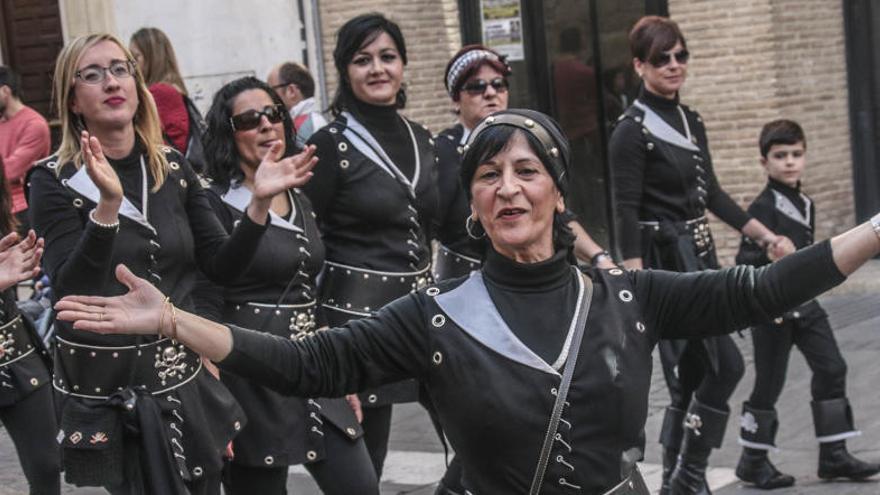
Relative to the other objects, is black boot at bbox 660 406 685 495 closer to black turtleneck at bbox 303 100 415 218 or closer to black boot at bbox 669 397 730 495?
black boot at bbox 669 397 730 495

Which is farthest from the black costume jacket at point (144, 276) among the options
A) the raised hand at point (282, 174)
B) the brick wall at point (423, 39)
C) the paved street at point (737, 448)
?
the brick wall at point (423, 39)

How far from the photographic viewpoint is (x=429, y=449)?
907 centimetres

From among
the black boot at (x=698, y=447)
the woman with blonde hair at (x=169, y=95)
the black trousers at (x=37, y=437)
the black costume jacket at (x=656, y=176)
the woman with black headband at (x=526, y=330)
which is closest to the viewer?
the woman with black headband at (x=526, y=330)

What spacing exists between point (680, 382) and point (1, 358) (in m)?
2.93

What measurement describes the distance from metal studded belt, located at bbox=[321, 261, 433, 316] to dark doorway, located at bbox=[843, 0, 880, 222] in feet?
25.8

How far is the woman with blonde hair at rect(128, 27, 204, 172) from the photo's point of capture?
29.6 feet

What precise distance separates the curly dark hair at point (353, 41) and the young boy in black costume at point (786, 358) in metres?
2.05

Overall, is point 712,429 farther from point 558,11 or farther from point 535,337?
point 558,11

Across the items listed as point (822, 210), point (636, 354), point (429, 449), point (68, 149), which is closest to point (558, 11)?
point (822, 210)

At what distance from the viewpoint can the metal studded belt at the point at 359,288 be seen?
6.71 metres

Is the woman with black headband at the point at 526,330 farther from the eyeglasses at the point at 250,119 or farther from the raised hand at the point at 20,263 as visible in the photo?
the eyeglasses at the point at 250,119

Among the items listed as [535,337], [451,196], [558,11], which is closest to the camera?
[535,337]

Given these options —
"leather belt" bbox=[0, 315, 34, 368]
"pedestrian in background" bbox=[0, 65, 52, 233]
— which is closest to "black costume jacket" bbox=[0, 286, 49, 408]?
"leather belt" bbox=[0, 315, 34, 368]

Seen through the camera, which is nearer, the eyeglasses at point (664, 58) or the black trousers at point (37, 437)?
the black trousers at point (37, 437)
